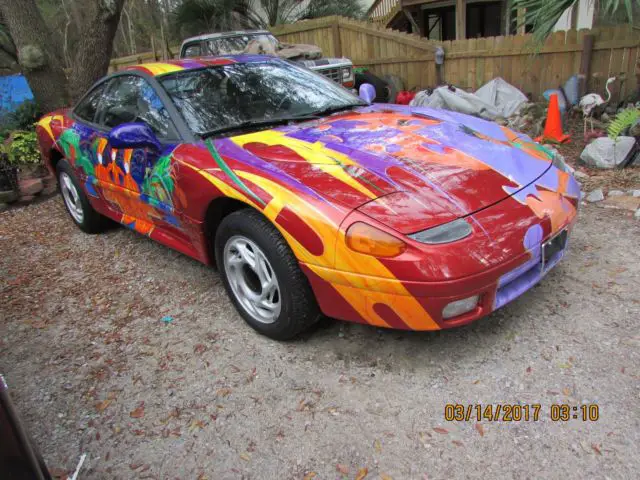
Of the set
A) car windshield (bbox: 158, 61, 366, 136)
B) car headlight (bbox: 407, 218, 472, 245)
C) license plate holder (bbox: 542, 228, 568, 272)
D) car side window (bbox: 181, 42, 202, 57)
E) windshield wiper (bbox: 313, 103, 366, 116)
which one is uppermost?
car side window (bbox: 181, 42, 202, 57)

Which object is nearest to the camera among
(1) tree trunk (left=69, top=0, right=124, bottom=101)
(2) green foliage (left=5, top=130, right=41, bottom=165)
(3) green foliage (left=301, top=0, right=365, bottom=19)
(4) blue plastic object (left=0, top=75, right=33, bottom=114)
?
(2) green foliage (left=5, top=130, right=41, bottom=165)

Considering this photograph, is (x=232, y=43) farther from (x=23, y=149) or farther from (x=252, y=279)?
(x=252, y=279)

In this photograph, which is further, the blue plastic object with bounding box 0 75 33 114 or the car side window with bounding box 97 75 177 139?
the blue plastic object with bounding box 0 75 33 114

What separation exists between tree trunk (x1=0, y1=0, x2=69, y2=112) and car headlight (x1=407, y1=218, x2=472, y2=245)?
7068 millimetres

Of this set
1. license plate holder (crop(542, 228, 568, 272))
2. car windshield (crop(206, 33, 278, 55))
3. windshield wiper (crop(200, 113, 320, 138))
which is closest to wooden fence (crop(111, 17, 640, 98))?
car windshield (crop(206, 33, 278, 55))

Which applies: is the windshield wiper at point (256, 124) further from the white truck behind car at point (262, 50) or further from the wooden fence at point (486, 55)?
the white truck behind car at point (262, 50)

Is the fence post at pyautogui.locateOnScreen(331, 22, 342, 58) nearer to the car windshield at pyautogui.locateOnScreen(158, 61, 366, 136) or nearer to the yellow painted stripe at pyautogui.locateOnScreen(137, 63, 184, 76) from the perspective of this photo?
the car windshield at pyautogui.locateOnScreen(158, 61, 366, 136)

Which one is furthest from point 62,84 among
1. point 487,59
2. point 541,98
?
point 541,98

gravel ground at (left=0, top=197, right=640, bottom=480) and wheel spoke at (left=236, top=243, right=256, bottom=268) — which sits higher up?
wheel spoke at (left=236, top=243, right=256, bottom=268)

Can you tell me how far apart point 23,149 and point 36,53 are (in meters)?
1.49

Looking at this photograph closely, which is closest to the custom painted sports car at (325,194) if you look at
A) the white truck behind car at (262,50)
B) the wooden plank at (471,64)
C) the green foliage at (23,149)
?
the green foliage at (23,149)

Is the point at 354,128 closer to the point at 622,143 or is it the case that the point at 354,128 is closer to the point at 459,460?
the point at 459,460

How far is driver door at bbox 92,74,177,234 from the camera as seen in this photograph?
313 centimetres

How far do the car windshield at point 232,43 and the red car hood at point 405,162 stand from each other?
21.1ft
